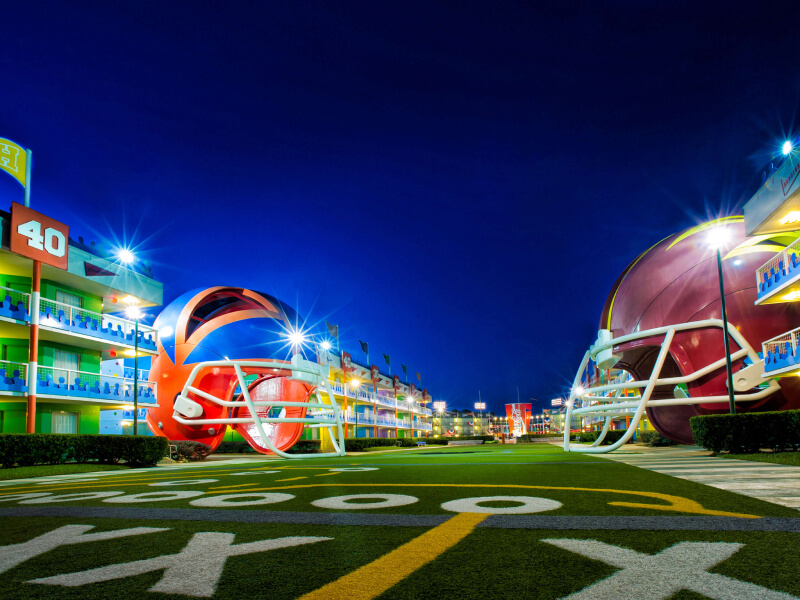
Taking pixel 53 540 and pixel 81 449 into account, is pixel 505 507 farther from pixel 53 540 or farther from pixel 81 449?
pixel 81 449

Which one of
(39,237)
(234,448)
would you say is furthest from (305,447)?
(39,237)

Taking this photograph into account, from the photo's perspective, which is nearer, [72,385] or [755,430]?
[755,430]

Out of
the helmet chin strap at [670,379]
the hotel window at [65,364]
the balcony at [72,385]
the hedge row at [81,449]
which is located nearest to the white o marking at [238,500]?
the helmet chin strap at [670,379]

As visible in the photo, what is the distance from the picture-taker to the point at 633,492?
5539 millimetres

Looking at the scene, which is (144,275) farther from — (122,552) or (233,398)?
(122,552)

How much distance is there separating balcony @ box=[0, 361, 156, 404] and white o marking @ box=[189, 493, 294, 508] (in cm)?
1831

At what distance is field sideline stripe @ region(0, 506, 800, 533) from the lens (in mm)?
3541

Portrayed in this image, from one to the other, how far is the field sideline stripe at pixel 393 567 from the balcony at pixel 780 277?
615 inches

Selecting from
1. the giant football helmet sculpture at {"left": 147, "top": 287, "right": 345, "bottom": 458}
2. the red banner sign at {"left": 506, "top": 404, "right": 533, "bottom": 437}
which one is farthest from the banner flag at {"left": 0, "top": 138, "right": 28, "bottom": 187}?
the red banner sign at {"left": 506, "top": 404, "right": 533, "bottom": 437}

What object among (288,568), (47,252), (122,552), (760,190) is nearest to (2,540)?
(122,552)

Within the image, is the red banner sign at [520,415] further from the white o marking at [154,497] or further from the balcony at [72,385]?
the white o marking at [154,497]

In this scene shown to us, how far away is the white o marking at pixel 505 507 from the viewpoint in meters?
4.36

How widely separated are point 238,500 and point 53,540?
2.19 meters

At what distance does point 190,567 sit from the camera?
2818 millimetres
